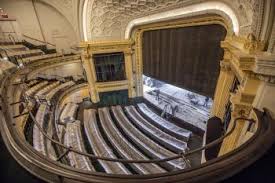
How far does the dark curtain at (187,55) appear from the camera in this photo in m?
6.31

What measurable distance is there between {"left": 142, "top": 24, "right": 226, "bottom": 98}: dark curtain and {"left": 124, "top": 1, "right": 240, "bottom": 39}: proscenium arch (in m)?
1.09

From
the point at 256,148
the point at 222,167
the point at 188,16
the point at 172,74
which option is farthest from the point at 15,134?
the point at 172,74

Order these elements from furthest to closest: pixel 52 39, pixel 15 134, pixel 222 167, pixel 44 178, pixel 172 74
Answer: pixel 52 39 → pixel 172 74 → pixel 15 134 → pixel 44 178 → pixel 222 167

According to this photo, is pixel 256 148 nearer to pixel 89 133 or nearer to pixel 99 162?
pixel 99 162

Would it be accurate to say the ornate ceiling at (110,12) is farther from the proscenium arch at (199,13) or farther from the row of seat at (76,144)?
the row of seat at (76,144)

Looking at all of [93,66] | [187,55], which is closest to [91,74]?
[93,66]

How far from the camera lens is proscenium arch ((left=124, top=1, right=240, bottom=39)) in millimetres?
4037

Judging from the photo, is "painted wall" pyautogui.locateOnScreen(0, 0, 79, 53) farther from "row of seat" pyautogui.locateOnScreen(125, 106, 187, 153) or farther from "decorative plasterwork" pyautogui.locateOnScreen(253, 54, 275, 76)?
"decorative plasterwork" pyautogui.locateOnScreen(253, 54, 275, 76)

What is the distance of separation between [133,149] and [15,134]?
5.78 meters

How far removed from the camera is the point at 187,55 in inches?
302

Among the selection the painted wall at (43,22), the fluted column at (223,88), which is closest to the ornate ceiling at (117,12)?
the fluted column at (223,88)

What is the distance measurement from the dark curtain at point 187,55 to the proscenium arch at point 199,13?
109 cm

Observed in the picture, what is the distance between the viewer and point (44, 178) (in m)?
1.59

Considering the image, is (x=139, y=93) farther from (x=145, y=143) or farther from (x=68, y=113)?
(x=68, y=113)
